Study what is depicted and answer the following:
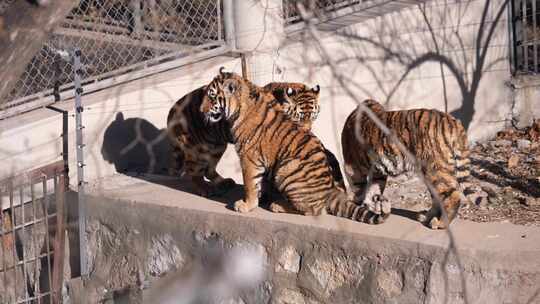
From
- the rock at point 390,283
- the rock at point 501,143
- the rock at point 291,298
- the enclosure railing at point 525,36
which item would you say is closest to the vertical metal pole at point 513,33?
the enclosure railing at point 525,36

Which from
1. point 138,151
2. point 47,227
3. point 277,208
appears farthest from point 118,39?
point 277,208

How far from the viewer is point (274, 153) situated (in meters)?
5.17

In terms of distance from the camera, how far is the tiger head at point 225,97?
5340 millimetres

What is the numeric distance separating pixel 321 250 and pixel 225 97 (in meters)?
1.26

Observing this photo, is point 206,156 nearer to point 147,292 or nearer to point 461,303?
point 147,292

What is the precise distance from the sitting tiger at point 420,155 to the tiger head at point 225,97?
2.31ft

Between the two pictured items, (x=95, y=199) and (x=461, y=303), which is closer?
(x=461, y=303)

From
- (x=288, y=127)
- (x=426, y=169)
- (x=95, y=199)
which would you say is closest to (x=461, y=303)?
(x=426, y=169)

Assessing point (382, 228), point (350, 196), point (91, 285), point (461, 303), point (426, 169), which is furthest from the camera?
point (91, 285)

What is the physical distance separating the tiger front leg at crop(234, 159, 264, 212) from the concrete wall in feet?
2.98

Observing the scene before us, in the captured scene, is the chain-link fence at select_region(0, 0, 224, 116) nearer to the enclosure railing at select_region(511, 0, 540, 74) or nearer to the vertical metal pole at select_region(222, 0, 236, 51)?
the vertical metal pole at select_region(222, 0, 236, 51)

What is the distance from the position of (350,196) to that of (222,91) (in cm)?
110

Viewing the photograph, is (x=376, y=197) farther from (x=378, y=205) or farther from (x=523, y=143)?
(x=523, y=143)

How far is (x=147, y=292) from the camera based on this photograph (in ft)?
18.6
